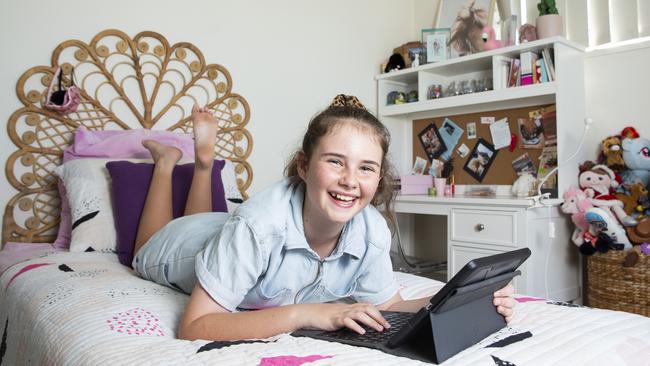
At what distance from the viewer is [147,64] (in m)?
2.24

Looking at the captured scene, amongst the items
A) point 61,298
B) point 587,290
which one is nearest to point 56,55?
point 61,298

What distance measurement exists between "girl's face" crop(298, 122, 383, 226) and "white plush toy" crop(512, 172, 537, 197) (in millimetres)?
1689

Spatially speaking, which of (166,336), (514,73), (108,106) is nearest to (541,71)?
(514,73)

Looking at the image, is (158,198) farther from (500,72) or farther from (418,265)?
(500,72)

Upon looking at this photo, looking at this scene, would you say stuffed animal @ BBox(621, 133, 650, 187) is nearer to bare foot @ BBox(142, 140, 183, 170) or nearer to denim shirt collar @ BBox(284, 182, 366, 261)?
denim shirt collar @ BBox(284, 182, 366, 261)

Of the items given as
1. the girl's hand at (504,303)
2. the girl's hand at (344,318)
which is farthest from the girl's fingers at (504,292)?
the girl's hand at (344,318)

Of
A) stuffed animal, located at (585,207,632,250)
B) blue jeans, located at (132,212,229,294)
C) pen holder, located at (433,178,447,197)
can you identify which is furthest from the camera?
pen holder, located at (433,178,447,197)

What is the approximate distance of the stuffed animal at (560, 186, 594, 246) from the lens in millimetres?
2186

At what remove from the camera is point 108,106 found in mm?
2131

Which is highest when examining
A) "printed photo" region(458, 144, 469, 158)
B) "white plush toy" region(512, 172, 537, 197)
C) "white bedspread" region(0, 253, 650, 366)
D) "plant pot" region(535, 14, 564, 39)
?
"plant pot" region(535, 14, 564, 39)

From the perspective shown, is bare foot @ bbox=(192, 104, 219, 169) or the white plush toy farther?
the white plush toy

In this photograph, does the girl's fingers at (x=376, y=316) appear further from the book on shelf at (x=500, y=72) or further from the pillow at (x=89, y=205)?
the book on shelf at (x=500, y=72)

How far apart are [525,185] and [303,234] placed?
175 centimetres

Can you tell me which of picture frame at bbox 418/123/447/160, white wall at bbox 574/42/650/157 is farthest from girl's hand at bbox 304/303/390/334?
picture frame at bbox 418/123/447/160
